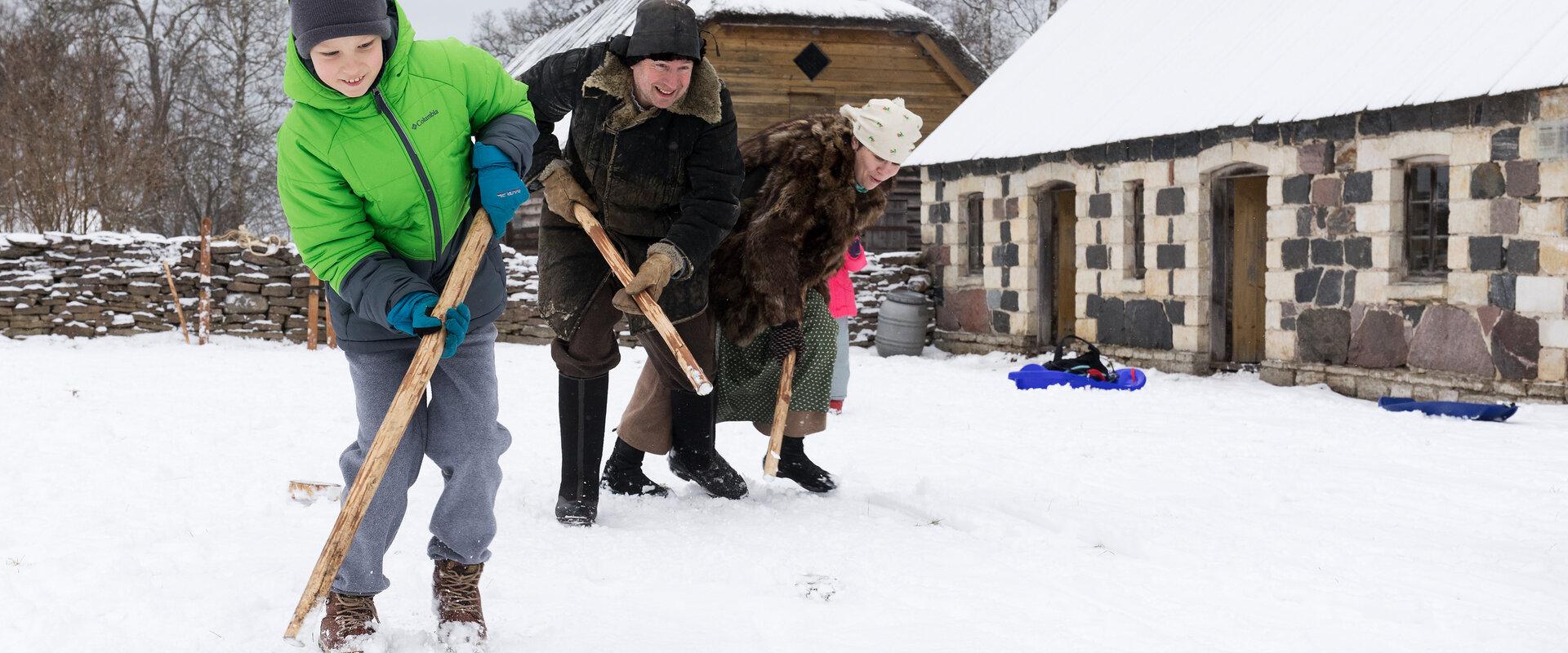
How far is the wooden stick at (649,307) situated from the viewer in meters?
3.67

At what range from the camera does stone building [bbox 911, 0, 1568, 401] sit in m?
8.14

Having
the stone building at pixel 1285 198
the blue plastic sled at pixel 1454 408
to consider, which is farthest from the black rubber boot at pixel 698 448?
the stone building at pixel 1285 198

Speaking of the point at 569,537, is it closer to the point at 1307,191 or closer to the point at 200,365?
the point at 1307,191

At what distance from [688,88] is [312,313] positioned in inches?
423

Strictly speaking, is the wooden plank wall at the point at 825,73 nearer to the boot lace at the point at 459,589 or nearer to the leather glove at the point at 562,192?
the leather glove at the point at 562,192

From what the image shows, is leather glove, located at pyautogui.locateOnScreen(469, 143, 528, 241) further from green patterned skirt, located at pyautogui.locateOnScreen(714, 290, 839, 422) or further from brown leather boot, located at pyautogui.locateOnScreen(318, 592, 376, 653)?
green patterned skirt, located at pyautogui.locateOnScreen(714, 290, 839, 422)

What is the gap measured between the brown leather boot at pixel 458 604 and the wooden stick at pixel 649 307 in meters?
0.98

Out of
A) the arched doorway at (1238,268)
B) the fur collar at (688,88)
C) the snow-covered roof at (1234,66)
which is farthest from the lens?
the arched doorway at (1238,268)

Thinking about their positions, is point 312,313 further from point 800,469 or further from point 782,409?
point 782,409

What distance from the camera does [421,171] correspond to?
2.72m

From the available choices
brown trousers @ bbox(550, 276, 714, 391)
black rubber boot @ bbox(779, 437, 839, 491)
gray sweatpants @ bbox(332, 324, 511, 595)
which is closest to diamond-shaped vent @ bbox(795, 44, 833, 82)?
black rubber boot @ bbox(779, 437, 839, 491)

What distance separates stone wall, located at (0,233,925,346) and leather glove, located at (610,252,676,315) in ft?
34.3

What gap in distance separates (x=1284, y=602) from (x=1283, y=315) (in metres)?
7.14

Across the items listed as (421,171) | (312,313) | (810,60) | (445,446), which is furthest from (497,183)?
(810,60)
